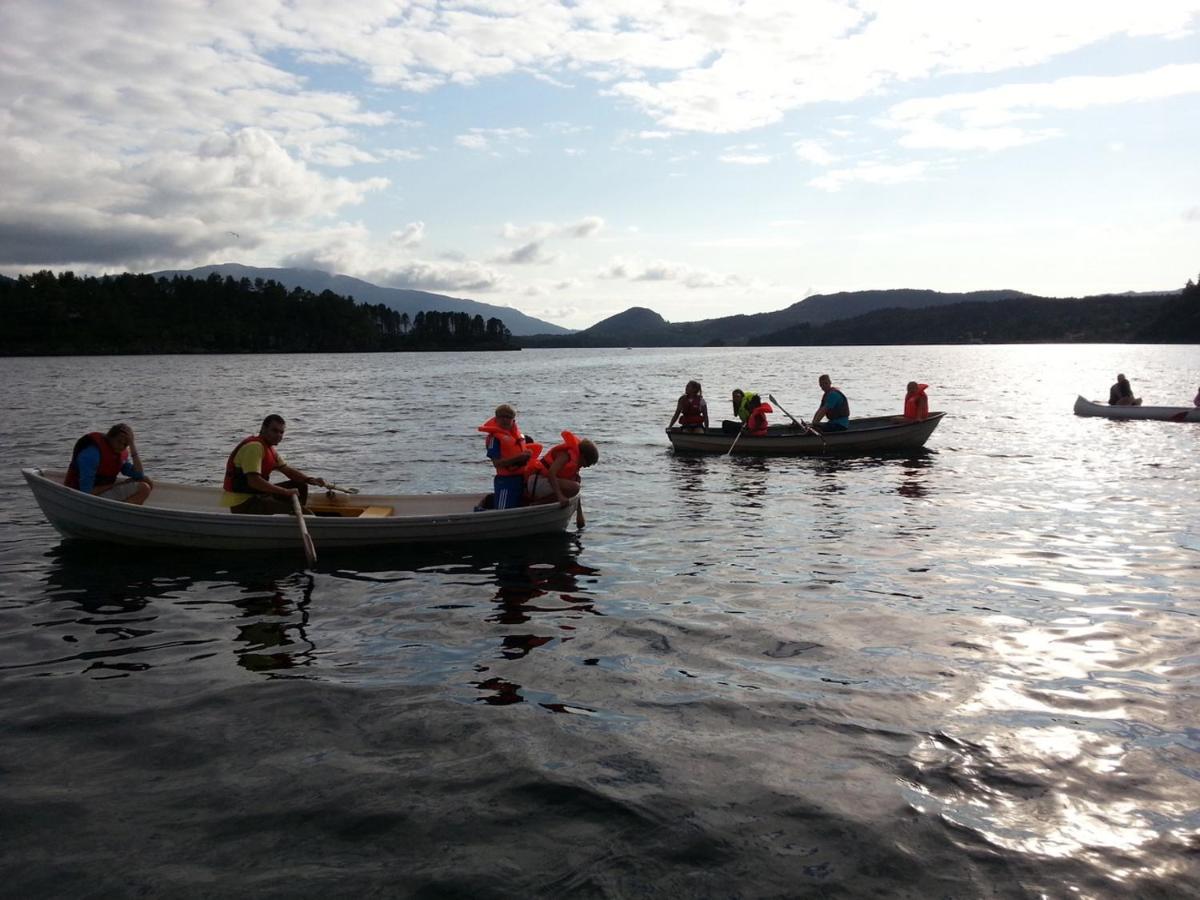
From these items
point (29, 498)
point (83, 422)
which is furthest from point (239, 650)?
point (83, 422)

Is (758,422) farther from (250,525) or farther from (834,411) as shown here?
(250,525)

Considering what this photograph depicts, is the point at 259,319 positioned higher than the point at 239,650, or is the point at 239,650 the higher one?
the point at 259,319

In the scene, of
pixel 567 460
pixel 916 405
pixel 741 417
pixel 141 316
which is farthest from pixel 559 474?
pixel 141 316

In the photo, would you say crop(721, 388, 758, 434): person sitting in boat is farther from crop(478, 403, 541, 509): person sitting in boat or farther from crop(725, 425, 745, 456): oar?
crop(478, 403, 541, 509): person sitting in boat

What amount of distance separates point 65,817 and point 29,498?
50.3 ft

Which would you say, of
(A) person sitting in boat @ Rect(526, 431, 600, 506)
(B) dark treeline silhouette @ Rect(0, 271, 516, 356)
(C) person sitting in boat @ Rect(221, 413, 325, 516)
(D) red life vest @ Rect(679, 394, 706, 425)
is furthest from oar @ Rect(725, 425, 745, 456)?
(B) dark treeline silhouette @ Rect(0, 271, 516, 356)

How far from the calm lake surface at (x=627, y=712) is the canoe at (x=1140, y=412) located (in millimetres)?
23109

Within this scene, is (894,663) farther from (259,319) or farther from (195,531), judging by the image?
(259,319)

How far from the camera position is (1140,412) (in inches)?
1436

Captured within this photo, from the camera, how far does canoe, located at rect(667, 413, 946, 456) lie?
83.5 feet

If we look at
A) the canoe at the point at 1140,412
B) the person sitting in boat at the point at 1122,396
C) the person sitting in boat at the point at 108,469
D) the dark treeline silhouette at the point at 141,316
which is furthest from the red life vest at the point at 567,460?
the dark treeline silhouette at the point at 141,316

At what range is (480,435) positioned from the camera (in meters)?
33.4

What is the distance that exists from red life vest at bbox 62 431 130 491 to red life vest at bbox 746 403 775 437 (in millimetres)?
17289

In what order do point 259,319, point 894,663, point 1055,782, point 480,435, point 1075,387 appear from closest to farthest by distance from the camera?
point 1055,782 < point 894,663 < point 480,435 < point 1075,387 < point 259,319
